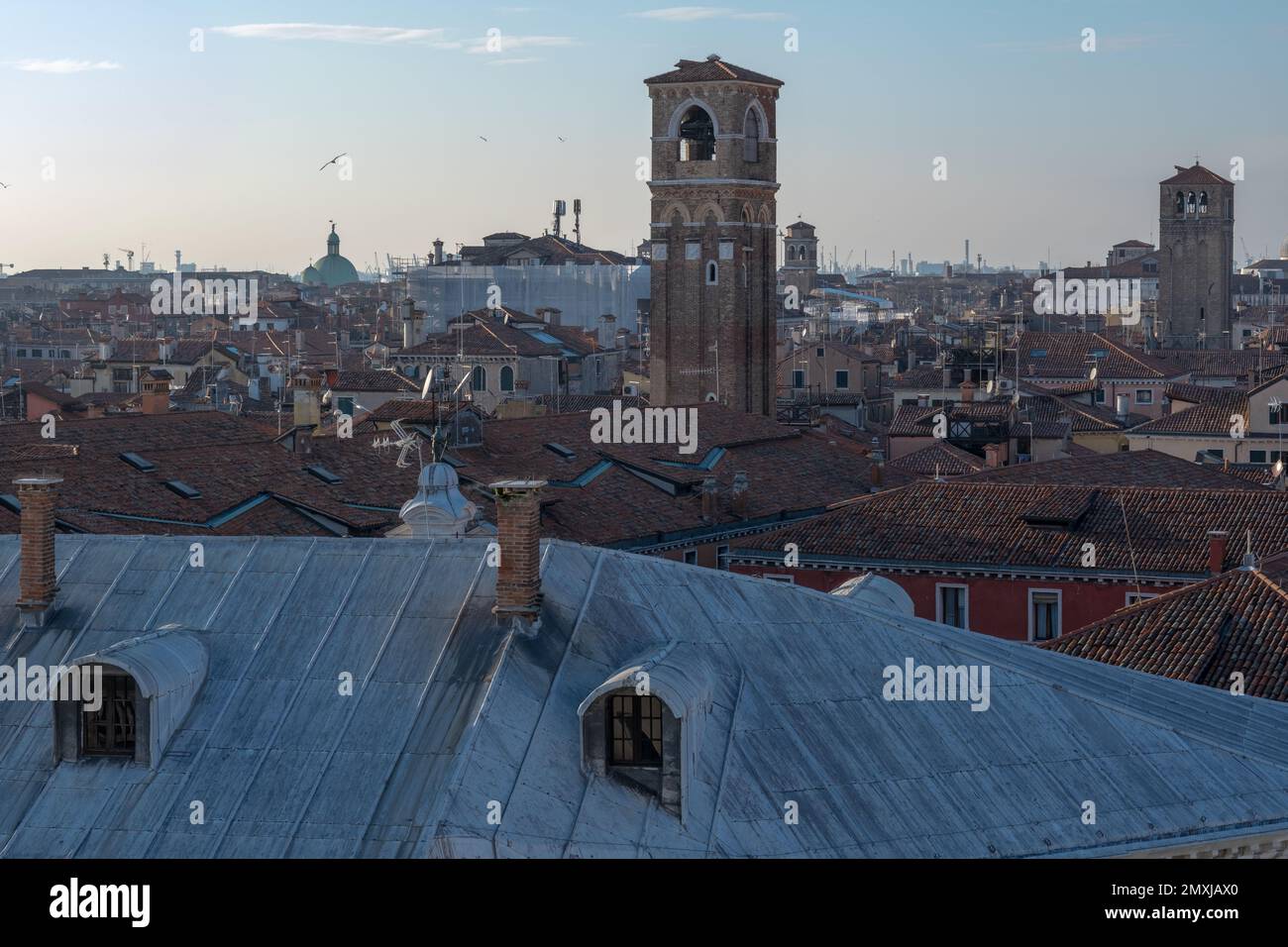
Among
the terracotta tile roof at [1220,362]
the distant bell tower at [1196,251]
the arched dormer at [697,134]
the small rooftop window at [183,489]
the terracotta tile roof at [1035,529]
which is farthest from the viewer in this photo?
the distant bell tower at [1196,251]

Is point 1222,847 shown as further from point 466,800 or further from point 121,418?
point 121,418

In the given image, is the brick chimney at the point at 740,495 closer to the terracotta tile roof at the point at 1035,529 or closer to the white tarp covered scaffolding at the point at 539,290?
the terracotta tile roof at the point at 1035,529

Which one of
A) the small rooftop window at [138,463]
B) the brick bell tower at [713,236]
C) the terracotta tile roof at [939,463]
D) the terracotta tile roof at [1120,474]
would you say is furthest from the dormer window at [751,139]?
the small rooftop window at [138,463]

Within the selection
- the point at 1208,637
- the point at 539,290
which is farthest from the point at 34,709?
the point at 539,290

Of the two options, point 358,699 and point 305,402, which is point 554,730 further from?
point 305,402

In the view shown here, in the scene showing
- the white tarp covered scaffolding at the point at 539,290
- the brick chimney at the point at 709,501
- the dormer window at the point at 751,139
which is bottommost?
the brick chimney at the point at 709,501

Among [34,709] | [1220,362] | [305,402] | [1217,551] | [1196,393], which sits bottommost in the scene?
[1217,551]
